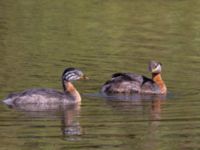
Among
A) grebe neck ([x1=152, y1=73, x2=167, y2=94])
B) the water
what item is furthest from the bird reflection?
grebe neck ([x1=152, y1=73, x2=167, y2=94])

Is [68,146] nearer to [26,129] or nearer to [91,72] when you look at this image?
[26,129]

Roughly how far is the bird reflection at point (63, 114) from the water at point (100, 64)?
0.02m

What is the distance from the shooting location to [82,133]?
1855cm

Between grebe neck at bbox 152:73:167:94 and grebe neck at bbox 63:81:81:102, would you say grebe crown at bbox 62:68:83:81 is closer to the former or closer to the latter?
grebe neck at bbox 63:81:81:102

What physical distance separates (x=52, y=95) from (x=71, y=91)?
2.06 ft

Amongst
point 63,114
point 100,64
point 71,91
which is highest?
point 71,91

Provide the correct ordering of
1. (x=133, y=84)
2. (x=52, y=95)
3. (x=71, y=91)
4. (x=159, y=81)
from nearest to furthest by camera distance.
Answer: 1. (x=52, y=95)
2. (x=71, y=91)
3. (x=133, y=84)
4. (x=159, y=81)

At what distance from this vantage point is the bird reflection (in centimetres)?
1872

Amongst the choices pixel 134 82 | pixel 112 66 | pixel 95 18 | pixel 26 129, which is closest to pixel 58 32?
pixel 95 18

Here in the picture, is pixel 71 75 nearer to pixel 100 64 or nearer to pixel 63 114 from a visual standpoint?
pixel 63 114

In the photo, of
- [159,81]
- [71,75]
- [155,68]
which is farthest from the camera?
[155,68]

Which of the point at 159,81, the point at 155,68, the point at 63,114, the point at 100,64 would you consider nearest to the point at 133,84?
the point at 159,81

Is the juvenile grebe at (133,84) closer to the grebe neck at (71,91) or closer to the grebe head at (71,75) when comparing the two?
the grebe head at (71,75)

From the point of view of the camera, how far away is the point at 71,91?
2244cm
